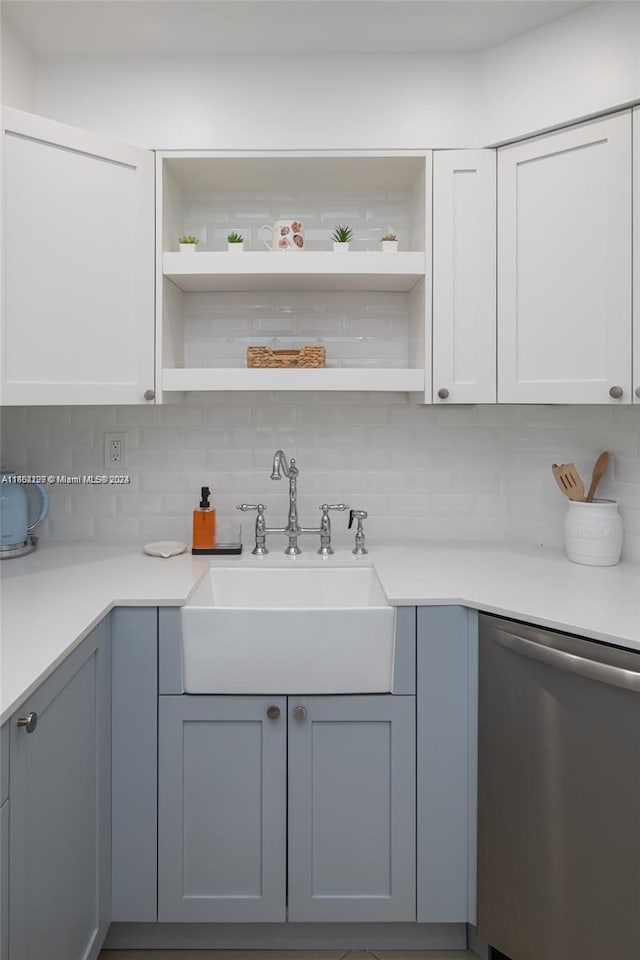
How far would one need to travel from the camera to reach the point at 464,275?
1.96m

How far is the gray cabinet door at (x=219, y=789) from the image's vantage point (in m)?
1.65

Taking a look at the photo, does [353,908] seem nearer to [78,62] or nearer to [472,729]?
[472,729]

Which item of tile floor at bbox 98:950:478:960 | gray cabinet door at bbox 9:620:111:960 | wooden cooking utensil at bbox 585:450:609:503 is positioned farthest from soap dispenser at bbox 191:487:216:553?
wooden cooking utensil at bbox 585:450:609:503

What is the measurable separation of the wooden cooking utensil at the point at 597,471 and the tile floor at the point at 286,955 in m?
1.30

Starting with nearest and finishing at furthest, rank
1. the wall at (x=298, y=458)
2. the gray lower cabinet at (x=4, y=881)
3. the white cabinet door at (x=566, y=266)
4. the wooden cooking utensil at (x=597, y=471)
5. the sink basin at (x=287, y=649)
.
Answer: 1. the gray lower cabinet at (x=4, y=881)
2. the sink basin at (x=287, y=649)
3. the white cabinet door at (x=566, y=266)
4. the wooden cooking utensil at (x=597, y=471)
5. the wall at (x=298, y=458)

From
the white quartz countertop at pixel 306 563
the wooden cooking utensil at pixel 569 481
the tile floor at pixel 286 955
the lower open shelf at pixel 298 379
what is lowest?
the tile floor at pixel 286 955

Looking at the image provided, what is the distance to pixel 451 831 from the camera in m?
1.65

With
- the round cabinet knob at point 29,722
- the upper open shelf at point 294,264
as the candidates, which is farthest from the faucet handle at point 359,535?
the round cabinet knob at point 29,722

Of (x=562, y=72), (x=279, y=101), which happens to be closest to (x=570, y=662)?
(x=562, y=72)

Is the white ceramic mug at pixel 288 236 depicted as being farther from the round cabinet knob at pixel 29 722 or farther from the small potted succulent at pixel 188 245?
the round cabinet knob at pixel 29 722

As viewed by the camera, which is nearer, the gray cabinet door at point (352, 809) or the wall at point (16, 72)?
the gray cabinet door at point (352, 809)

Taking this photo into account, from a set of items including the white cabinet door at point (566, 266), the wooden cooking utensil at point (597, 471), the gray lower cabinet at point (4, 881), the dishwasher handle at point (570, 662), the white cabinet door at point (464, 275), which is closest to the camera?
the gray lower cabinet at point (4, 881)

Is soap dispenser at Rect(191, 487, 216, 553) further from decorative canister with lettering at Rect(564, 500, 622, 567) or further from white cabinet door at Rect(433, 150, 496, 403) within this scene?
decorative canister with lettering at Rect(564, 500, 622, 567)

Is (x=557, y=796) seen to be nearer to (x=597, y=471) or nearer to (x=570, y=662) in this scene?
(x=570, y=662)
